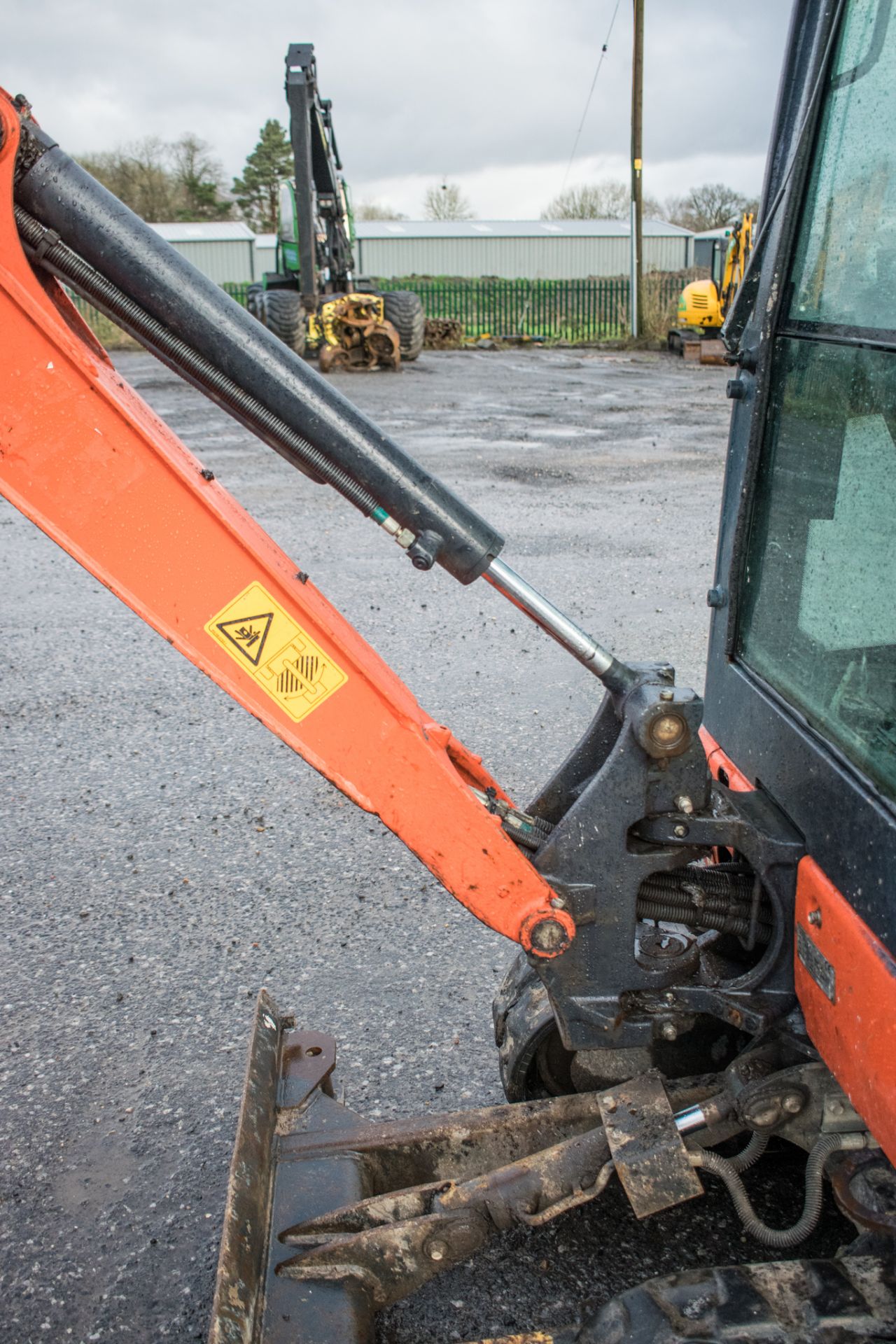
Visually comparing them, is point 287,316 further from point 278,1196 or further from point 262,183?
point 262,183

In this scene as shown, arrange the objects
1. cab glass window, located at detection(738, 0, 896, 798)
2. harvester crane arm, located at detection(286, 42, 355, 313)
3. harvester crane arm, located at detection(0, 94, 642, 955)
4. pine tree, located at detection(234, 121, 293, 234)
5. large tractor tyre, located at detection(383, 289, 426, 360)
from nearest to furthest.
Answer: harvester crane arm, located at detection(0, 94, 642, 955), cab glass window, located at detection(738, 0, 896, 798), harvester crane arm, located at detection(286, 42, 355, 313), large tractor tyre, located at detection(383, 289, 426, 360), pine tree, located at detection(234, 121, 293, 234)

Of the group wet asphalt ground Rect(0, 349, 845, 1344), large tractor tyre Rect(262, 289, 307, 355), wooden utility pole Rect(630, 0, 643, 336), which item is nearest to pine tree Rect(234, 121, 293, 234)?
wooden utility pole Rect(630, 0, 643, 336)

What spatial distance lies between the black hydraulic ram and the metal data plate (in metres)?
0.75

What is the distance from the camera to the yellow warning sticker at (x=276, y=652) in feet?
5.96

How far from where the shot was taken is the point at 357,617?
623 cm

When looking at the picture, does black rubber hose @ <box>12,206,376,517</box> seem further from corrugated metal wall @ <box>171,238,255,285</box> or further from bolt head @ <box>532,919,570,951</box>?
corrugated metal wall @ <box>171,238,255,285</box>

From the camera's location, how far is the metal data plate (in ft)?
6.35

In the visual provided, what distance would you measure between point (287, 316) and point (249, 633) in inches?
743

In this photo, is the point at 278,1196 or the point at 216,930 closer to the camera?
the point at 278,1196

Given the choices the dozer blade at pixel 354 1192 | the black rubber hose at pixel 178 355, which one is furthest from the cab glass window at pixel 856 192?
the dozer blade at pixel 354 1192

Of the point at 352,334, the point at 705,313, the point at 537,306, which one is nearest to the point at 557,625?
the point at 352,334

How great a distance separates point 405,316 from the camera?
2156cm

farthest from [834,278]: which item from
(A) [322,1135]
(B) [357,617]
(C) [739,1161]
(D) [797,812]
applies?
(B) [357,617]

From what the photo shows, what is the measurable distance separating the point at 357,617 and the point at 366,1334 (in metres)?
4.60
